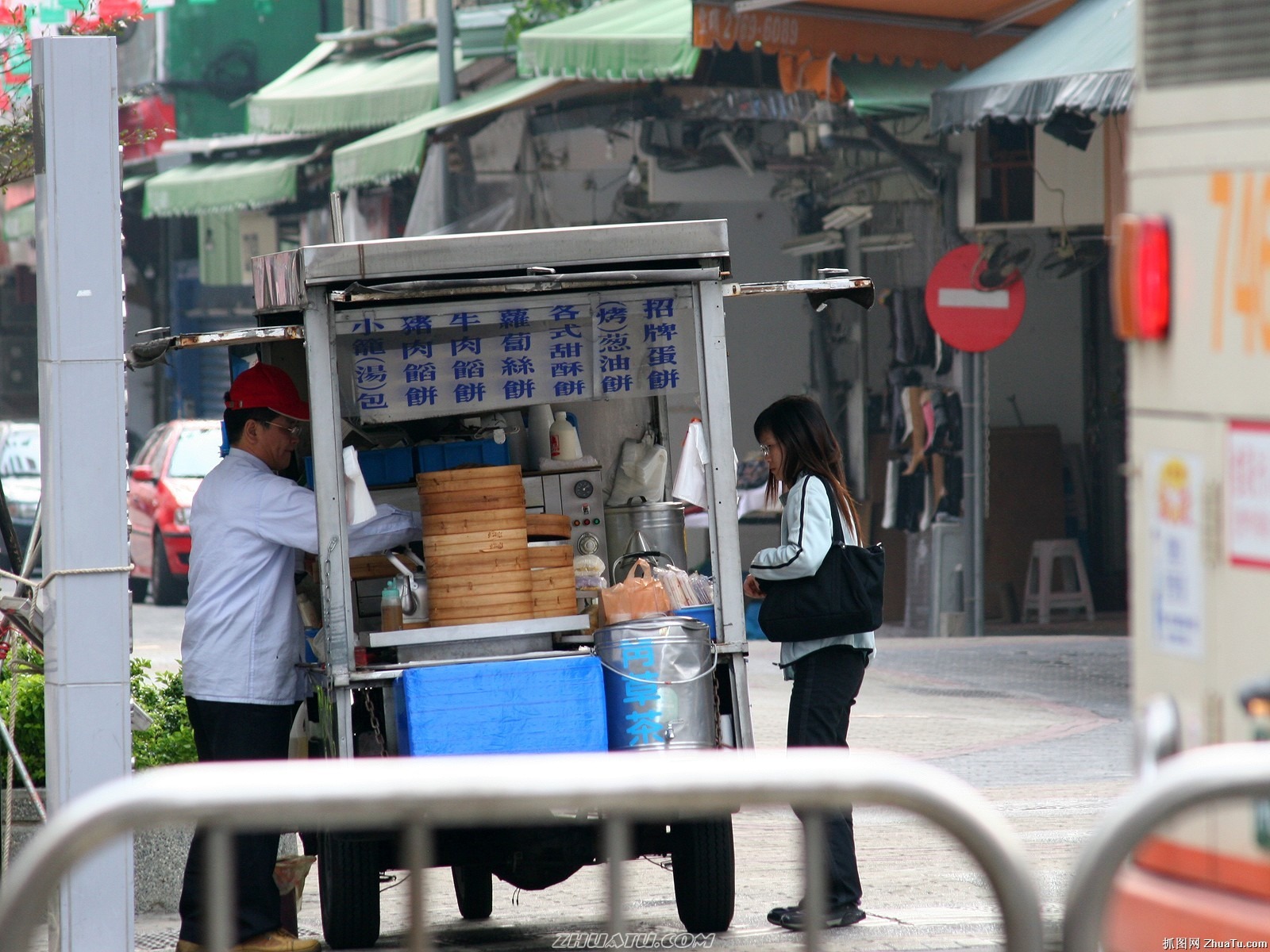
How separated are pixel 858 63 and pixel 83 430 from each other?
33.1ft

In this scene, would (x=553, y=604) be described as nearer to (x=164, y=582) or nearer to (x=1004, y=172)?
(x=1004, y=172)

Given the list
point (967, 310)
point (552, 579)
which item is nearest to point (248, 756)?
point (552, 579)

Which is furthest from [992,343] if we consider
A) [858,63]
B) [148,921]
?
[148,921]

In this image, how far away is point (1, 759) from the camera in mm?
6949

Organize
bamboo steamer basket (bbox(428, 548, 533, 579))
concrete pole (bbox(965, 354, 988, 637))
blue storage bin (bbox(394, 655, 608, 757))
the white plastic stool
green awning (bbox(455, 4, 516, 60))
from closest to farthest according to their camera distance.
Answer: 1. blue storage bin (bbox(394, 655, 608, 757))
2. bamboo steamer basket (bbox(428, 548, 533, 579))
3. concrete pole (bbox(965, 354, 988, 637))
4. the white plastic stool
5. green awning (bbox(455, 4, 516, 60))

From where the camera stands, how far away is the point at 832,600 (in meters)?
6.32

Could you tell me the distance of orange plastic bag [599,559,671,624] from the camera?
6.30 metres

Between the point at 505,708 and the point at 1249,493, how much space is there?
10.4 ft

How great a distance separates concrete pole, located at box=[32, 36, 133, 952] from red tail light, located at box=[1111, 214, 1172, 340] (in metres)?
3.23

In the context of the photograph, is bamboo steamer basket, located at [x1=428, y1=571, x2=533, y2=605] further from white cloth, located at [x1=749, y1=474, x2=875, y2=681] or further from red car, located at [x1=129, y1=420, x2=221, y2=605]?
red car, located at [x1=129, y1=420, x2=221, y2=605]

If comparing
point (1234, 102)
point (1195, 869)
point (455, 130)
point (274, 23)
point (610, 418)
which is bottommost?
point (1195, 869)

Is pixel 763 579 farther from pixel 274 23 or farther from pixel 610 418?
pixel 274 23

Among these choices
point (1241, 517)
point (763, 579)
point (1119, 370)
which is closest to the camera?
point (1241, 517)

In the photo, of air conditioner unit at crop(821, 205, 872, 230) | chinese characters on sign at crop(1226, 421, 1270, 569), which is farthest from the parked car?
chinese characters on sign at crop(1226, 421, 1270, 569)
